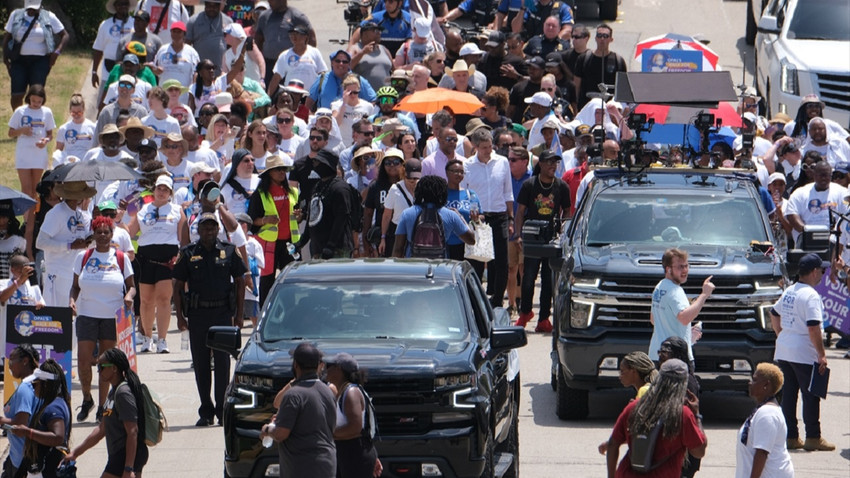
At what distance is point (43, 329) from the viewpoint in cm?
1399

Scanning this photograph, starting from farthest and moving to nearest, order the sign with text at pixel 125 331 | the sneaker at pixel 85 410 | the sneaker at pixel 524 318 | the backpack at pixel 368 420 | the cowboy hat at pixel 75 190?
the sneaker at pixel 524 318
the cowboy hat at pixel 75 190
the sign with text at pixel 125 331
the sneaker at pixel 85 410
the backpack at pixel 368 420

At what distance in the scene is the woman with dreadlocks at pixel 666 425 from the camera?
8773 millimetres

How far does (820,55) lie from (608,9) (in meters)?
11.0

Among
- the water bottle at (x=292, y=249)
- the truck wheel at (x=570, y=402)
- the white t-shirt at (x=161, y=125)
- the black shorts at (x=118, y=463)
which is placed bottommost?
the truck wheel at (x=570, y=402)

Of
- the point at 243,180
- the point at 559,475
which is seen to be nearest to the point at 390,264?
the point at 559,475

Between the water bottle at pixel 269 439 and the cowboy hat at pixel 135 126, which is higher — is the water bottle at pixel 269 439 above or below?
above

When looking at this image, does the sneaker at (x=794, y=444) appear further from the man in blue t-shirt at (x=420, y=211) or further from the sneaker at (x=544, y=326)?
the sneaker at (x=544, y=326)

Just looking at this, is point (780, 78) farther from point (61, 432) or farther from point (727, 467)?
point (61, 432)

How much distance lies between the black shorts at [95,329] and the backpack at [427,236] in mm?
3105

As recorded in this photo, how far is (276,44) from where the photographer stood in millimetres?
25203

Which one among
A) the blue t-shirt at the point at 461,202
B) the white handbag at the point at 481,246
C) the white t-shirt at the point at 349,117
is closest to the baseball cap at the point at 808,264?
the white handbag at the point at 481,246

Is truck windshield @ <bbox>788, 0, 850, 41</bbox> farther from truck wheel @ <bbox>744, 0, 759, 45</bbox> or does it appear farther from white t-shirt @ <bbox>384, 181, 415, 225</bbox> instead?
white t-shirt @ <bbox>384, 181, 415, 225</bbox>

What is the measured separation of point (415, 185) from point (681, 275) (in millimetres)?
5172

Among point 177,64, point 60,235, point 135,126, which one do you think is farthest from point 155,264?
point 177,64
